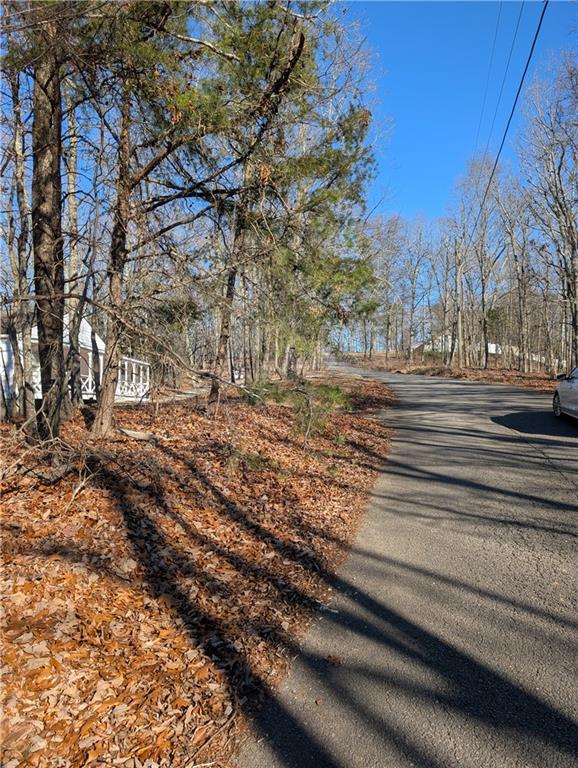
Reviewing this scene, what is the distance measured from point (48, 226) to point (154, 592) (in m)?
4.78

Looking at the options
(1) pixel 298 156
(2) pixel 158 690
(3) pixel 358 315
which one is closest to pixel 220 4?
(1) pixel 298 156

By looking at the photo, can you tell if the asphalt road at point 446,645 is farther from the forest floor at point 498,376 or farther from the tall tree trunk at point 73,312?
the forest floor at point 498,376

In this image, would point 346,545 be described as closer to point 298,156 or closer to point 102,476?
point 102,476

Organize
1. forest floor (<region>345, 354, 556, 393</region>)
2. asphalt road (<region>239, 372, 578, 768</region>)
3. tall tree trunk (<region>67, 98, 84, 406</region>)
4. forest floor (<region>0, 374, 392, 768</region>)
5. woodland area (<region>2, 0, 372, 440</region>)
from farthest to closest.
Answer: forest floor (<region>345, 354, 556, 393</region>), tall tree trunk (<region>67, 98, 84, 406</region>), woodland area (<region>2, 0, 372, 440</region>), forest floor (<region>0, 374, 392, 768</region>), asphalt road (<region>239, 372, 578, 768</region>)

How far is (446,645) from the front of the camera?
3.16m

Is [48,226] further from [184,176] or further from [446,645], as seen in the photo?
[446,645]

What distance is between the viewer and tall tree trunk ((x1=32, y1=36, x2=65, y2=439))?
584 cm

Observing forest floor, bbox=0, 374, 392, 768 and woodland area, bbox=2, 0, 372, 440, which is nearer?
forest floor, bbox=0, 374, 392, 768

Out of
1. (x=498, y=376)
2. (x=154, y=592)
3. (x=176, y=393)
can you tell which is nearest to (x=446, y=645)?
(x=154, y=592)

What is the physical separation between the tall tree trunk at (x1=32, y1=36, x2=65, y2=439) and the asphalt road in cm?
417

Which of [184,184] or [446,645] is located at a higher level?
[184,184]

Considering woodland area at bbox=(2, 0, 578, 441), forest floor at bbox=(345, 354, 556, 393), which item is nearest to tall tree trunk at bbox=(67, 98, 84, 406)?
woodland area at bbox=(2, 0, 578, 441)

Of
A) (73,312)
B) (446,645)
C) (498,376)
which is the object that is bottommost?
(446,645)

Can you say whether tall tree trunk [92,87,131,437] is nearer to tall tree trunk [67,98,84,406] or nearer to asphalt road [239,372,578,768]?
tall tree trunk [67,98,84,406]
